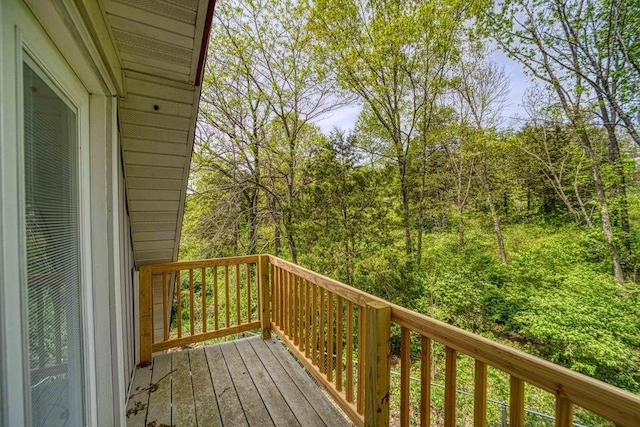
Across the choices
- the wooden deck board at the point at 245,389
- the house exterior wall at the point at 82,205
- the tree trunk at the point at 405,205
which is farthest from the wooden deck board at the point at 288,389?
the tree trunk at the point at 405,205

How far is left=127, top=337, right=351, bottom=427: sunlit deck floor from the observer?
1749 mm

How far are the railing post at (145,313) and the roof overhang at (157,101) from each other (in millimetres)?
167

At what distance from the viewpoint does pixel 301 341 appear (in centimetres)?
228

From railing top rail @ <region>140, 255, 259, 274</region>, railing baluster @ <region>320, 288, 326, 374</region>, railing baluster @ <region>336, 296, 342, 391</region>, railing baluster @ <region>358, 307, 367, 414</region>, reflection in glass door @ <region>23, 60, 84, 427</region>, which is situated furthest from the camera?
railing top rail @ <region>140, 255, 259, 274</region>

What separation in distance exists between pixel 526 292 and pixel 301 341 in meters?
6.96

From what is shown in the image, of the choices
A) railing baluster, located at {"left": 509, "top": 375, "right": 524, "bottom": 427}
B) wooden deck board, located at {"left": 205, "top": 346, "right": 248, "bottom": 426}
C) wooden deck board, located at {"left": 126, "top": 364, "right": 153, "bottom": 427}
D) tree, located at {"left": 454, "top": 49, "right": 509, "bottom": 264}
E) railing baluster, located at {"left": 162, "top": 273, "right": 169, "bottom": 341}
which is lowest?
wooden deck board, located at {"left": 126, "top": 364, "right": 153, "bottom": 427}

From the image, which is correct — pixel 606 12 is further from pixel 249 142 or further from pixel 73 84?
pixel 73 84

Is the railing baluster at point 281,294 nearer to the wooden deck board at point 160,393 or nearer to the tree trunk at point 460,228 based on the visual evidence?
the wooden deck board at point 160,393

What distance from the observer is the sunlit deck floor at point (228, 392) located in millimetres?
1749

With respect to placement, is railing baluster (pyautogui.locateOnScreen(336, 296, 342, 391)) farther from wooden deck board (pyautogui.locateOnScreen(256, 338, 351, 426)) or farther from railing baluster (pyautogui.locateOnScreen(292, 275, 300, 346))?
railing baluster (pyautogui.locateOnScreen(292, 275, 300, 346))

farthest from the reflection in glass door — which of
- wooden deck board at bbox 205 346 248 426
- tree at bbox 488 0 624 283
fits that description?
tree at bbox 488 0 624 283

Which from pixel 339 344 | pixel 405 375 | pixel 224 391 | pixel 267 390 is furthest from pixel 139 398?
pixel 405 375

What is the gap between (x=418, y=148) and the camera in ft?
25.3

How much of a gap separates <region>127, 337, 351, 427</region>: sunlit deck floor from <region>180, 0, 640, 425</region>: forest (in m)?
3.50
